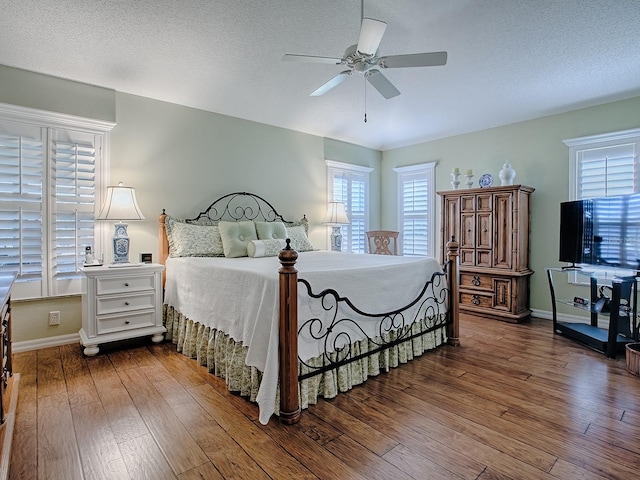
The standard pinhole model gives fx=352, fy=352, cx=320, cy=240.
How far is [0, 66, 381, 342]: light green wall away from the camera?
3.28 m

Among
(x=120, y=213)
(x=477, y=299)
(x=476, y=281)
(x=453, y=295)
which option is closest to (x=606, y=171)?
(x=476, y=281)

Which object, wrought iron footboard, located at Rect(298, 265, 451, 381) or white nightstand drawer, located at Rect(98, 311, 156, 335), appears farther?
white nightstand drawer, located at Rect(98, 311, 156, 335)

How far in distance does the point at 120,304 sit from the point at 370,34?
2.99 meters

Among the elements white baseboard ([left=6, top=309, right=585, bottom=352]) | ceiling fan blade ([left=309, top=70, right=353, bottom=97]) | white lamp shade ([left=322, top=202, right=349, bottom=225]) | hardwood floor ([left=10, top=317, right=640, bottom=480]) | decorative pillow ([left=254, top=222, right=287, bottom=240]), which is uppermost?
Result: ceiling fan blade ([left=309, top=70, right=353, bottom=97])

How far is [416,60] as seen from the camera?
2383 mm

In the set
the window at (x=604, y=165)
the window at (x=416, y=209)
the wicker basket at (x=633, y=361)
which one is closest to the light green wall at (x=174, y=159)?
the window at (x=416, y=209)

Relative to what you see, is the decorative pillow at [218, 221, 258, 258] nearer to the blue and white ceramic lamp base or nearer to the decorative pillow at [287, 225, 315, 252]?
the decorative pillow at [287, 225, 315, 252]

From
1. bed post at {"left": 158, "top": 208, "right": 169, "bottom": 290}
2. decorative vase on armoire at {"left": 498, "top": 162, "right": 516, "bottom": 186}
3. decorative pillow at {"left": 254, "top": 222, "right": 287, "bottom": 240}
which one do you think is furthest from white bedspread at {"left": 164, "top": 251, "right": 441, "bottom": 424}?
decorative vase on armoire at {"left": 498, "top": 162, "right": 516, "bottom": 186}

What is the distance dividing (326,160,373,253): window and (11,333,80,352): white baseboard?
12.0 ft

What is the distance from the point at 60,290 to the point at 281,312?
261 cm

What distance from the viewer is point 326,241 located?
5562 mm

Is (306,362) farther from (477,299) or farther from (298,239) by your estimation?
(477,299)

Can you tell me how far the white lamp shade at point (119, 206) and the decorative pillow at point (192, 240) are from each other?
45 centimetres

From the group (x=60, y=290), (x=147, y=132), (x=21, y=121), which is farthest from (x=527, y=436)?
(x=21, y=121)
